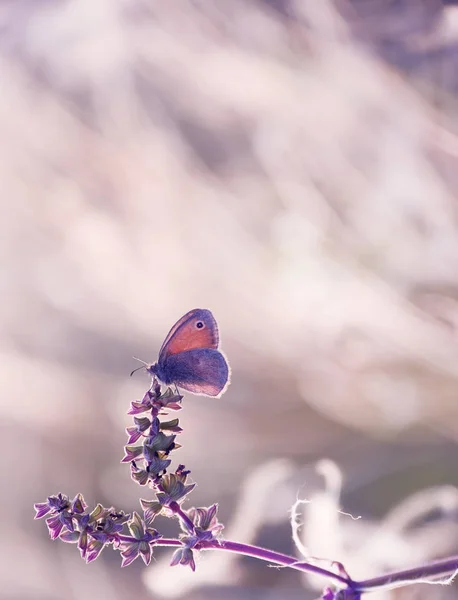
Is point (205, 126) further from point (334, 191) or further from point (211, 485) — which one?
point (211, 485)

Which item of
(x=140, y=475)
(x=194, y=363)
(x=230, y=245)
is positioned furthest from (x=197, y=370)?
(x=230, y=245)

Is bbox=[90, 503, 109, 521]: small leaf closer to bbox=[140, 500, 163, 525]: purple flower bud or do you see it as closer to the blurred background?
bbox=[140, 500, 163, 525]: purple flower bud

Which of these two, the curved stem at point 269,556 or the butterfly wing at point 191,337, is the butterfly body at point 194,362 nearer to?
the butterfly wing at point 191,337

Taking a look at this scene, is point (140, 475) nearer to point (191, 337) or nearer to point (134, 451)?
point (134, 451)

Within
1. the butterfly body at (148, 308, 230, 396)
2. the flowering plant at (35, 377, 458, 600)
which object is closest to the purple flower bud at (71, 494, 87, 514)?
the flowering plant at (35, 377, 458, 600)

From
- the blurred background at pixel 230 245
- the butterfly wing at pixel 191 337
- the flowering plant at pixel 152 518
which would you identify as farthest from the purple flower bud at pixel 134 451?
the blurred background at pixel 230 245

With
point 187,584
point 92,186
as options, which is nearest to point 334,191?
point 92,186
